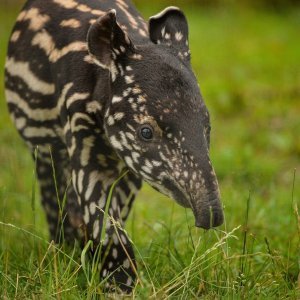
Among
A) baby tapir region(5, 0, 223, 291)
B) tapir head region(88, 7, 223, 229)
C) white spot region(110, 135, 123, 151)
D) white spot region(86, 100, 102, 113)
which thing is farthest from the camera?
white spot region(86, 100, 102, 113)

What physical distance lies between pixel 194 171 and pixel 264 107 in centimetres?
603

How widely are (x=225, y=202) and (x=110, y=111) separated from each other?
147cm

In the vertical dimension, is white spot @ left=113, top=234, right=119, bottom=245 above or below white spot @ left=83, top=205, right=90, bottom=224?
below

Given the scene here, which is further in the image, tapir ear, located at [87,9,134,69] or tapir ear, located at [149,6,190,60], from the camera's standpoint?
tapir ear, located at [149,6,190,60]

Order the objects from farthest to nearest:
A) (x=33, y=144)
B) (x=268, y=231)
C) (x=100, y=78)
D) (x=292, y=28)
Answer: (x=292, y=28)
(x=268, y=231)
(x=33, y=144)
(x=100, y=78)

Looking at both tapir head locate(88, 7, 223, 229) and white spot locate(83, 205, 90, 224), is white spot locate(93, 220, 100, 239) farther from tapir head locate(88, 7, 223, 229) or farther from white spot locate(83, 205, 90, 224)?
tapir head locate(88, 7, 223, 229)

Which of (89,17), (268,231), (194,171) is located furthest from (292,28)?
(194,171)

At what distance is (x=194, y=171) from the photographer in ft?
14.3

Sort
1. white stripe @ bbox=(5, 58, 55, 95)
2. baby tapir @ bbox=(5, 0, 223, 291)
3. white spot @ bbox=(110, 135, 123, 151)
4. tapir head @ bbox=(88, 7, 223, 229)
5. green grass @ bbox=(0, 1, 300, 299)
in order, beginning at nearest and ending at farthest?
tapir head @ bbox=(88, 7, 223, 229) → baby tapir @ bbox=(5, 0, 223, 291) → green grass @ bbox=(0, 1, 300, 299) → white spot @ bbox=(110, 135, 123, 151) → white stripe @ bbox=(5, 58, 55, 95)

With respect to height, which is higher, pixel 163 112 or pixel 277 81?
pixel 163 112

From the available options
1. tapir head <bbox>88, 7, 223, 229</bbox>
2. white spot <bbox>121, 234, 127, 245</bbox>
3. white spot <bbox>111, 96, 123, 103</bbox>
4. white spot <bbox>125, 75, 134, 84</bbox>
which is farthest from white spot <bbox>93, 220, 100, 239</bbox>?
white spot <bbox>125, 75, 134, 84</bbox>

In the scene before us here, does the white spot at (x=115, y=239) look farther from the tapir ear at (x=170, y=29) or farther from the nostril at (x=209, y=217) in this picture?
the tapir ear at (x=170, y=29)

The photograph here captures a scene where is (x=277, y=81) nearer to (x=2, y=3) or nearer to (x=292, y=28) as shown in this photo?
(x=292, y=28)

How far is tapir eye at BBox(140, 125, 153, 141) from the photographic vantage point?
15.0 feet
